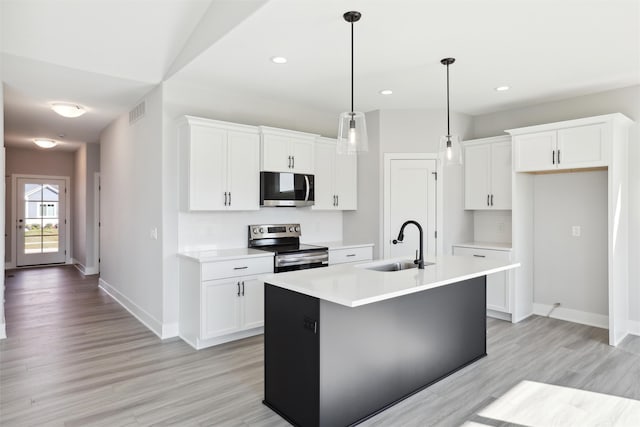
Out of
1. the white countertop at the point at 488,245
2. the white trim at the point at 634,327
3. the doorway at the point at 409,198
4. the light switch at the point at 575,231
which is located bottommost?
the white trim at the point at 634,327

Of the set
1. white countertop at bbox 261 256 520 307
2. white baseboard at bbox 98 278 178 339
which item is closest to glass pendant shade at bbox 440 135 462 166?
white countertop at bbox 261 256 520 307

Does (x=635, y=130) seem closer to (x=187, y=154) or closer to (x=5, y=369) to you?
(x=187, y=154)

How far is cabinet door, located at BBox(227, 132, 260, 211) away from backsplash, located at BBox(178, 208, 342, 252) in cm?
31

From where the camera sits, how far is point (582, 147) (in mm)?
4070

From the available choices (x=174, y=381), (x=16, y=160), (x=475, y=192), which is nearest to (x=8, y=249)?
(x=16, y=160)

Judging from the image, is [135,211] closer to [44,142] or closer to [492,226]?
[44,142]

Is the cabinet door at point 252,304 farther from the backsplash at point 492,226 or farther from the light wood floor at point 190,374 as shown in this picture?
the backsplash at point 492,226

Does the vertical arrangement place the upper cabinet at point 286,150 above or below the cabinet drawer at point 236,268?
above

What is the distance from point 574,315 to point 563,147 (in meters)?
1.99

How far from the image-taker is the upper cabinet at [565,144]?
154 inches

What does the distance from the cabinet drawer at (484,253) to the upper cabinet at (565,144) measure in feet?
3.25

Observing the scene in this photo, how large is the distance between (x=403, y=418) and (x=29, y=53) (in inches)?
167

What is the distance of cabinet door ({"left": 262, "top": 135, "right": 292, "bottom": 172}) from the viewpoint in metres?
4.37

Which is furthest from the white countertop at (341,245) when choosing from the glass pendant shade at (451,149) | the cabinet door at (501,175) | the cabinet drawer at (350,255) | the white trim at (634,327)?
the white trim at (634,327)
